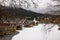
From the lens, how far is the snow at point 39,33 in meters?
1.69

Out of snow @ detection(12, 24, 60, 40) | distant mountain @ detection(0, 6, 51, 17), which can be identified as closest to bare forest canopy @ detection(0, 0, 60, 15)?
distant mountain @ detection(0, 6, 51, 17)

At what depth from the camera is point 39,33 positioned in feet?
5.60

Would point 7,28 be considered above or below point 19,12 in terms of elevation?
below

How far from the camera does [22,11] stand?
1729 mm

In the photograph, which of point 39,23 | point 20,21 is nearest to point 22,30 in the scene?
point 20,21

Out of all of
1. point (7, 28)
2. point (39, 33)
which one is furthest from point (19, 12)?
Answer: point (39, 33)

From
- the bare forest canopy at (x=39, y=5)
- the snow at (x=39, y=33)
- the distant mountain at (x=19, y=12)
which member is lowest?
the snow at (x=39, y=33)

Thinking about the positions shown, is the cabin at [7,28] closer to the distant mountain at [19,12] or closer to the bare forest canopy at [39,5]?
the distant mountain at [19,12]

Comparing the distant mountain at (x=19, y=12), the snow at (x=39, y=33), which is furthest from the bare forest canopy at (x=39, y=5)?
the snow at (x=39, y=33)

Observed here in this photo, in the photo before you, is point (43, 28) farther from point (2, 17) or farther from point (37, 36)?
point (2, 17)

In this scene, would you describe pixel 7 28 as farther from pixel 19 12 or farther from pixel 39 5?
pixel 39 5

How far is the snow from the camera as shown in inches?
66.7

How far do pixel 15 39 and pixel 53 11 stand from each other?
605 millimetres

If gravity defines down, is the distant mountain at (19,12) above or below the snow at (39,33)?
above
